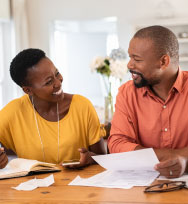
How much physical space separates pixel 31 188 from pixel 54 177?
0.18 meters

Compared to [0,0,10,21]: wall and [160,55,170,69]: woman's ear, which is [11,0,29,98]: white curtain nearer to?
[0,0,10,21]: wall

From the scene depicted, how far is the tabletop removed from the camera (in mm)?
1457

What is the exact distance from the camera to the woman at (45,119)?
222 centimetres

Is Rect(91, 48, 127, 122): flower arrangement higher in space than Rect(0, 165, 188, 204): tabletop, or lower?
higher

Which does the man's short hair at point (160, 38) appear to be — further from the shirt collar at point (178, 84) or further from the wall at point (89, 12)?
the wall at point (89, 12)

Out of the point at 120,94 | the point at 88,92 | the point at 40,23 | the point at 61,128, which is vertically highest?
the point at 40,23

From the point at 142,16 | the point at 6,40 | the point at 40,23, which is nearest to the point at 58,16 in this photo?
the point at 40,23

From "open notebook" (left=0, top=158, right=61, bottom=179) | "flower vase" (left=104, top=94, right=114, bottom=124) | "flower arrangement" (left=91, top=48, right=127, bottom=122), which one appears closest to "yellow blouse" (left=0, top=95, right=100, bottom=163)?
"open notebook" (left=0, top=158, right=61, bottom=179)

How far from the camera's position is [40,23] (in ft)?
20.7

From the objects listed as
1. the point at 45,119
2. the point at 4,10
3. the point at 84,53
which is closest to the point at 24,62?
the point at 45,119

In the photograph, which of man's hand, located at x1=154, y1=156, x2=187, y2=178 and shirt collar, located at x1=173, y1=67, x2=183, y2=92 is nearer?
man's hand, located at x1=154, y1=156, x2=187, y2=178

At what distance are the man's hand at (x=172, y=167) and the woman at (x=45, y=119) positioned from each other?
64 centimetres

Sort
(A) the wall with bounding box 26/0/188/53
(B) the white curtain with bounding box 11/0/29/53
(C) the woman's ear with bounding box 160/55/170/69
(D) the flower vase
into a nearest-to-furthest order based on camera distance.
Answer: (C) the woman's ear with bounding box 160/55/170/69 < (D) the flower vase < (A) the wall with bounding box 26/0/188/53 < (B) the white curtain with bounding box 11/0/29/53

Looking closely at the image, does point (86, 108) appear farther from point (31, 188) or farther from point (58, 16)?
point (58, 16)
